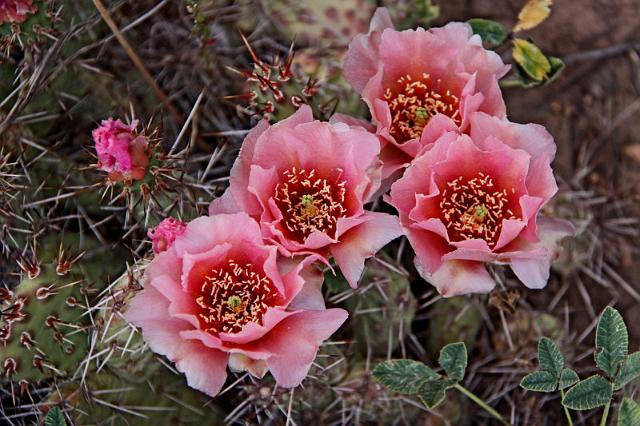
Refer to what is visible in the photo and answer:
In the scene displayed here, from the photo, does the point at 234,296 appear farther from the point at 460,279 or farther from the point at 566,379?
the point at 566,379

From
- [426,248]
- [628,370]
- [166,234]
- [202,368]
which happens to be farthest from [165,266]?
[628,370]

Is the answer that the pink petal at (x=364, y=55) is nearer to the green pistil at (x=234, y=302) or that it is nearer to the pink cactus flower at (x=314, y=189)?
the pink cactus flower at (x=314, y=189)

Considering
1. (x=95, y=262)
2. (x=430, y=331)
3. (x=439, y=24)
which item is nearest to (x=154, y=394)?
(x=95, y=262)

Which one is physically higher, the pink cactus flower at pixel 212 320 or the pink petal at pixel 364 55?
the pink petal at pixel 364 55

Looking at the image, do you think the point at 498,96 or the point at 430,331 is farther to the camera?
the point at 430,331

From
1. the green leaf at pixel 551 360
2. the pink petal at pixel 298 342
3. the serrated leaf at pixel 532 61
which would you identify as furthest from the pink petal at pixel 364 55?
the green leaf at pixel 551 360

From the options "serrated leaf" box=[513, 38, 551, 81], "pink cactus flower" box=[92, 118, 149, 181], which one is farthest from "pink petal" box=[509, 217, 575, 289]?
"pink cactus flower" box=[92, 118, 149, 181]

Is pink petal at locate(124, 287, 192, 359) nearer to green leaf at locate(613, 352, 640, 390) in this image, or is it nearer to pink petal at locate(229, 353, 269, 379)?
pink petal at locate(229, 353, 269, 379)

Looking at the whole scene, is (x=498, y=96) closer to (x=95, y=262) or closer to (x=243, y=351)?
(x=243, y=351)
